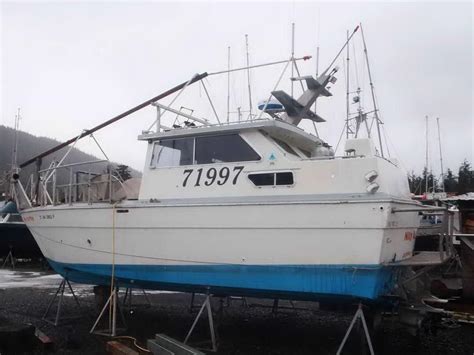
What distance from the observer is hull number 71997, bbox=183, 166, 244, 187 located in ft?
24.5

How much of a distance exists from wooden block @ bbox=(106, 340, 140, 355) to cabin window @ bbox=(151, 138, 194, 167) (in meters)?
2.97

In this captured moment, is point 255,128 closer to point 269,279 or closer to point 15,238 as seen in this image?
point 269,279

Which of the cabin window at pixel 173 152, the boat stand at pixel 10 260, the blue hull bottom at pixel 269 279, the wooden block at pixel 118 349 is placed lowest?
the boat stand at pixel 10 260

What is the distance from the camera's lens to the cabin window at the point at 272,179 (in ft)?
23.3

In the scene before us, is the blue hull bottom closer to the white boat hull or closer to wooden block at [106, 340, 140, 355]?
the white boat hull

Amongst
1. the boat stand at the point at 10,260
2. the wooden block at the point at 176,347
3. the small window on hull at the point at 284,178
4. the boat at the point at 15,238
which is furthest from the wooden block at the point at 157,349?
the boat stand at the point at 10,260

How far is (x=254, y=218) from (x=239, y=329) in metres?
3.23

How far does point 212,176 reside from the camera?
7637 millimetres

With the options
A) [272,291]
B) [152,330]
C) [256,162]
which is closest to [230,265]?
[272,291]

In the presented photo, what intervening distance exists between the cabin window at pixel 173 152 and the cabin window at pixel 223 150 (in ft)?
0.59

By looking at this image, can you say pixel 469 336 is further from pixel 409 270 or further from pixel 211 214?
pixel 211 214

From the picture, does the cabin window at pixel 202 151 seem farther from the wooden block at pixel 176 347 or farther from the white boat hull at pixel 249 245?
the wooden block at pixel 176 347

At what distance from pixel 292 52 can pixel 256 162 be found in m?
2.42

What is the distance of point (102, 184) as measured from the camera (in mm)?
8836
